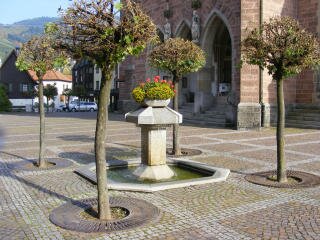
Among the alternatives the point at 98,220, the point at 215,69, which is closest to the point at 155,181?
the point at 98,220

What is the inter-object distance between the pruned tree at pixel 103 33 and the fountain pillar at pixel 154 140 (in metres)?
2.71

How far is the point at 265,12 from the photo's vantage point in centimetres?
1938

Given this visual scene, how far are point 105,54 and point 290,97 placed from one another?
17872 mm

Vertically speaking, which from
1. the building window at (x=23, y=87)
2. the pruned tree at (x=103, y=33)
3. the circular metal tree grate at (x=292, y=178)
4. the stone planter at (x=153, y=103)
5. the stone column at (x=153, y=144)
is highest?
the building window at (x=23, y=87)

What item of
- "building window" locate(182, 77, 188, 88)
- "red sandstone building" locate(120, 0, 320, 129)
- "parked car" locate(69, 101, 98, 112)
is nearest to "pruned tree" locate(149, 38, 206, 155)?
"red sandstone building" locate(120, 0, 320, 129)

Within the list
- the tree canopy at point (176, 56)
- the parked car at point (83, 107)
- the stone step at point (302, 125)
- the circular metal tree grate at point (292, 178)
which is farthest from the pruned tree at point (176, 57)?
the parked car at point (83, 107)

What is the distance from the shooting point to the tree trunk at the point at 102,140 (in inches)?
217

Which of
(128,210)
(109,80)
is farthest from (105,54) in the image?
(128,210)

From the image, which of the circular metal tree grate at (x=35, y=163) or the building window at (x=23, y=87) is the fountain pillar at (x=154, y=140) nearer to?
the circular metal tree grate at (x=35, y=163)

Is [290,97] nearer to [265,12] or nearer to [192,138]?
[265,12]

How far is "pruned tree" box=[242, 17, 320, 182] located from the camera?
766 centimetres

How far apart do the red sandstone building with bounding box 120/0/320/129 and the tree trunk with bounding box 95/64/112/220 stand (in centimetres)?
1437

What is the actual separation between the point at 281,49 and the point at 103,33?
13.4 feet

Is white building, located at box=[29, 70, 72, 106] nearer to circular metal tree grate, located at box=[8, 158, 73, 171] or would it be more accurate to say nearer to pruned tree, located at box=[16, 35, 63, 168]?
circular metal tree grate, located at box=[8, 158, 73, 171]
